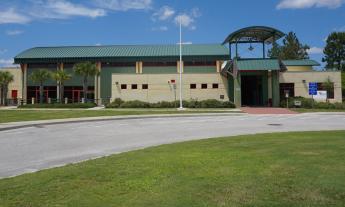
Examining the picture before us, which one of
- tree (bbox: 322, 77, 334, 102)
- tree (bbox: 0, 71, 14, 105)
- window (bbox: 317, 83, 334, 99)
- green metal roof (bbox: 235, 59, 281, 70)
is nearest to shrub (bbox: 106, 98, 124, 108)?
green metal roof (bbox: 235, 59, 281, 70)

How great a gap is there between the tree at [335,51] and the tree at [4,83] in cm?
7616

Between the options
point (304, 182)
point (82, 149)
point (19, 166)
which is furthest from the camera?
point (82, 149)

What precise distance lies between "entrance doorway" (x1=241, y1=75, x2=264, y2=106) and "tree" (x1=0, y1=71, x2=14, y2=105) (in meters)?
33.2

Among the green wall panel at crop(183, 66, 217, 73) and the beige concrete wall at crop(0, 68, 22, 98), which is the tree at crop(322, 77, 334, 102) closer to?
the green wall panel at crop(183, 66, 217, 73)

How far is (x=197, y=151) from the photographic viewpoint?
10.1 metres

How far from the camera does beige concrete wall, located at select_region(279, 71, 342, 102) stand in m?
45.8

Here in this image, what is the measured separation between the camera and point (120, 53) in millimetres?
59312

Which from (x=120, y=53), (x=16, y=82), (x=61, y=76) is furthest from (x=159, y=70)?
(x=16, y=82)

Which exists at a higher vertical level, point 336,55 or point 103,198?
point 336,55

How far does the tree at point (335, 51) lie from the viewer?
9825cm

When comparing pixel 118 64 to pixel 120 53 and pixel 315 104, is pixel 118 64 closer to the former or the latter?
pixel 120 53

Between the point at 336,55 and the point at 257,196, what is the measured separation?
102859 mm

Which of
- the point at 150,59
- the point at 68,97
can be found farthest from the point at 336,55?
the point at 68,97

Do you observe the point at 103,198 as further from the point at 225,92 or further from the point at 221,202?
the point at 225,92
